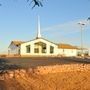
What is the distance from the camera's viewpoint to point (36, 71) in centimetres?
2319

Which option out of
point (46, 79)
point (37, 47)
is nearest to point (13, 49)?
point (37, 47)

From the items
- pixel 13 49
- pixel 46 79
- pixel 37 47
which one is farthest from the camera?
pixel 13 49

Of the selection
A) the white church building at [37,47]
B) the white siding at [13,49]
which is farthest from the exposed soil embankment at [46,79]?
the white siding at [13,49]

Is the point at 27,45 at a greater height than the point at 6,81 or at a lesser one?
greater

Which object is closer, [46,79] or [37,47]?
[46,79]

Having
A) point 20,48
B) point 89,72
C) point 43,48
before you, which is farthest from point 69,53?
point 89,72

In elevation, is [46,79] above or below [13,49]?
below

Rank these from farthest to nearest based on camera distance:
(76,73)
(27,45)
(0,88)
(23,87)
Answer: (27,45) → (76,73) → (23,87) → (0,88)

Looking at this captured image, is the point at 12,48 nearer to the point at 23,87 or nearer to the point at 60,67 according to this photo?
the point at 60,67

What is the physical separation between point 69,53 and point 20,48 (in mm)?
16392

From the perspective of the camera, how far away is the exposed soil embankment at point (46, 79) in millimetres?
19466

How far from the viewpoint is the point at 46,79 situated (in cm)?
2181

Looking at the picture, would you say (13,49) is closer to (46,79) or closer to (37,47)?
(37,47)

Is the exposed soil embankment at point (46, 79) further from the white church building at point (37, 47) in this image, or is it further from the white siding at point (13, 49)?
the white siding at point (13, 49)
